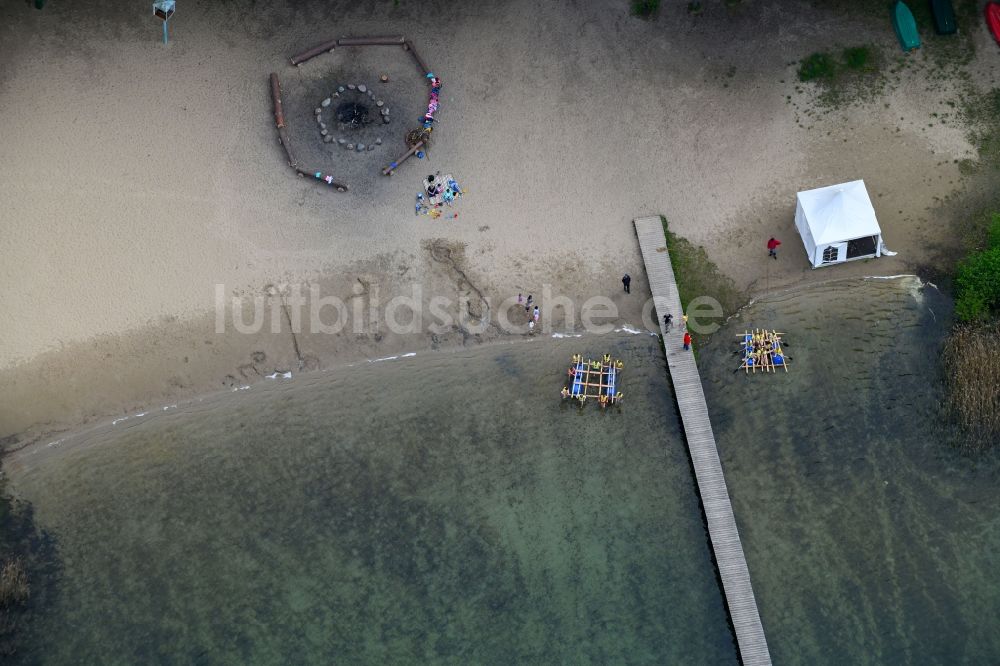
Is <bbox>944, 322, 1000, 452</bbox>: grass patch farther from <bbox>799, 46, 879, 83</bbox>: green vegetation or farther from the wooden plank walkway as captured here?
<bbox>799, 46, 879, 83</bbox>: green vegetation

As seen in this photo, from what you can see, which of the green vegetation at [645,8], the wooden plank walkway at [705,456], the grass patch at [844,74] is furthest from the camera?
the green vegetation at [645,8]

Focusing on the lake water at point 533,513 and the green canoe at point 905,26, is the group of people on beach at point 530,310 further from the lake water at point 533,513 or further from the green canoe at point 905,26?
the green canoe at point 905,26

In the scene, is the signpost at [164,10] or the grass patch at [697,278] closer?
the grass patch at [697,278]

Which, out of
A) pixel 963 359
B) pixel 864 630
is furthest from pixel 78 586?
pixel 963 359

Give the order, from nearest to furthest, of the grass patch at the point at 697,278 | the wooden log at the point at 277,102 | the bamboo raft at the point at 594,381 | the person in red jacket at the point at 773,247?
the bamboo raft at the point at 594,381 → the person in red jacket at the point at 773,247 → the grass patch at the point at 697,278 → the wooden log at the point at 277,102

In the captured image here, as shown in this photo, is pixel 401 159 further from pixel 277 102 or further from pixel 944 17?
pixel 944 17

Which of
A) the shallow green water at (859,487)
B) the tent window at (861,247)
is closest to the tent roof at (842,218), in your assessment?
the tent window at (861,247)

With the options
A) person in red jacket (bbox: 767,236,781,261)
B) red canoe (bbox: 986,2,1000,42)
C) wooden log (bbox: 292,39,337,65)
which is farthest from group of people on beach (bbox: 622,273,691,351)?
red canoe (bbox: 986,2,1000,42)
